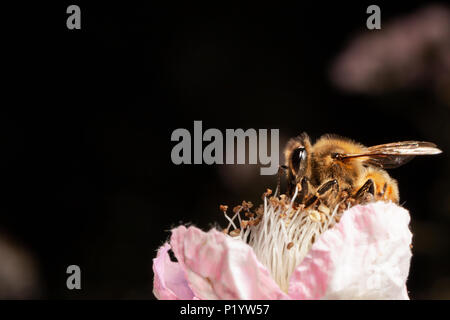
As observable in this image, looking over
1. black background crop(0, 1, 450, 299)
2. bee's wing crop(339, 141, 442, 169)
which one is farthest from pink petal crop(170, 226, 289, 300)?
black background crop(0, 1, 450, 299)

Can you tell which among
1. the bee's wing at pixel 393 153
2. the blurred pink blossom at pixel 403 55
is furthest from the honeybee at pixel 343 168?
the blurred pink blossom at pixel 403 55

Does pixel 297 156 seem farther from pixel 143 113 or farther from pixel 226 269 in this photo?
pixel 143 113

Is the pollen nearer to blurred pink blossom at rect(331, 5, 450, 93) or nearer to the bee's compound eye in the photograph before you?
the bee's compound eye

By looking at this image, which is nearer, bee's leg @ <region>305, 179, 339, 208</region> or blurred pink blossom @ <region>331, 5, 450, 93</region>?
bee's leg @ <region>305, 179, 339, 208</region>

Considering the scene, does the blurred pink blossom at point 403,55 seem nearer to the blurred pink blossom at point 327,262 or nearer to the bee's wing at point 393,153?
the bee's wing at point 393,153

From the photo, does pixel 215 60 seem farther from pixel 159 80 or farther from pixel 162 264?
pixel 162 264

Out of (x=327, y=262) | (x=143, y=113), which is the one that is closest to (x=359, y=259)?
(x=327, y=262)

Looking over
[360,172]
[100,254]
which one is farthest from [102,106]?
[360,172]
